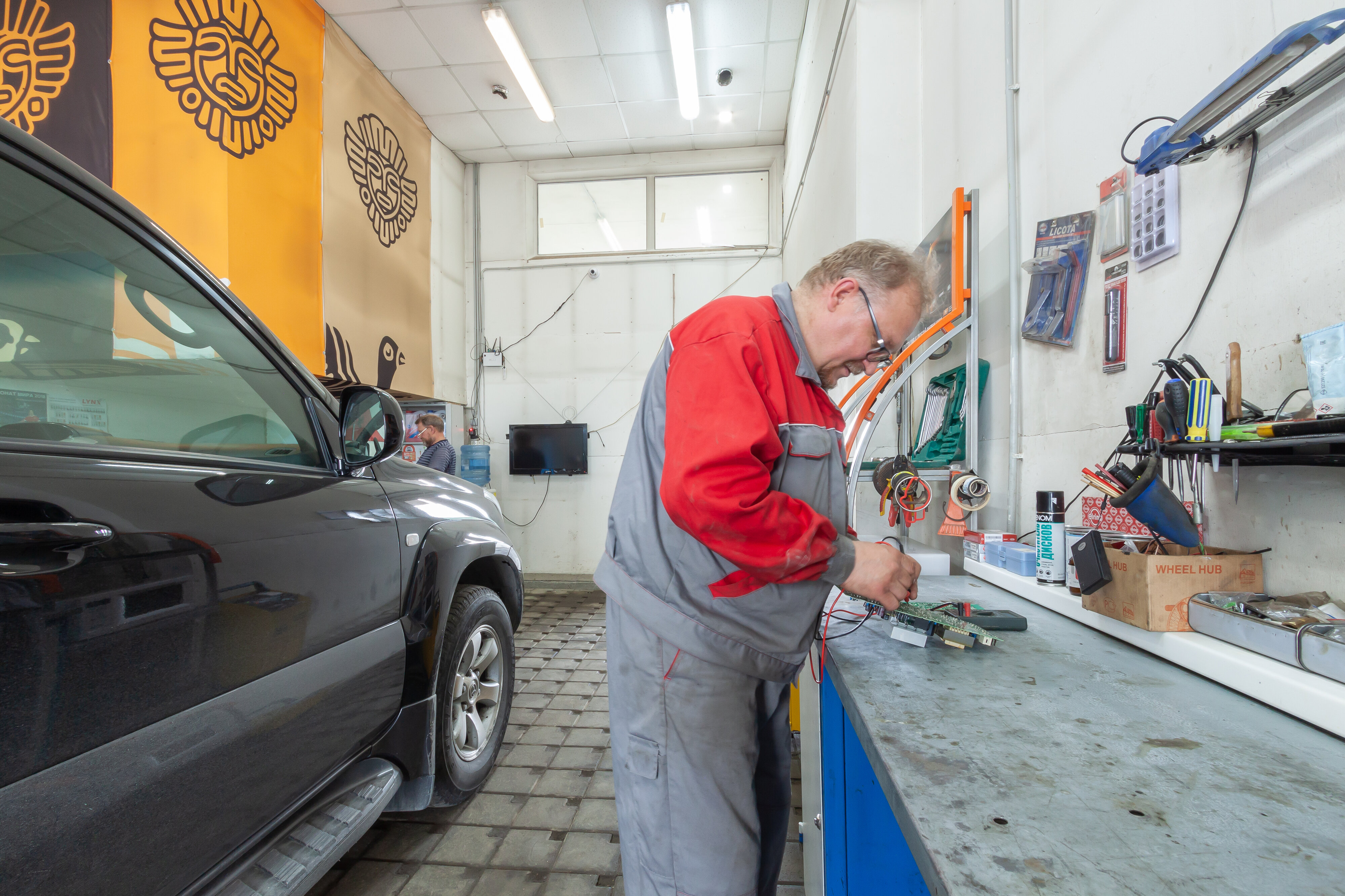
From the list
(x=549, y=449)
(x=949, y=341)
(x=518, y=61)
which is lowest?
(x=549, y=449)

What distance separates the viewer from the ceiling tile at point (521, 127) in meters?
5.48

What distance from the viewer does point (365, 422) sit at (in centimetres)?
153

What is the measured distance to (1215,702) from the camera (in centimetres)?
89

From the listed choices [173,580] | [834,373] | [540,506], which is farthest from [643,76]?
[173,580]

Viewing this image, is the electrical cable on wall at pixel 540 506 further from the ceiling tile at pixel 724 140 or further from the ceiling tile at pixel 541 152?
the ceiling tile at pixel 724 140

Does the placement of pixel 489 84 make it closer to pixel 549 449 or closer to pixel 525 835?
pixel 549 449

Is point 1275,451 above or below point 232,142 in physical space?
below

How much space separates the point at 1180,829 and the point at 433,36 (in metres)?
5.86

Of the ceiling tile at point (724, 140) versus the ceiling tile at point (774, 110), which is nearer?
the ceiling tile at point (774, 110)

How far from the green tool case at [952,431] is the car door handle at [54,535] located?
215cm

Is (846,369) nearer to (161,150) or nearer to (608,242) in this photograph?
(161,150)

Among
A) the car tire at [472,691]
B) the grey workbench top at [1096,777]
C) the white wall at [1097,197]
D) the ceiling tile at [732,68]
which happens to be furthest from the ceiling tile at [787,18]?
the grey workbench top at [1096,777]

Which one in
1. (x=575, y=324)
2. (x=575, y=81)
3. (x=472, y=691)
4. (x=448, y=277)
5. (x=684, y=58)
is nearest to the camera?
(x=472, y=691)

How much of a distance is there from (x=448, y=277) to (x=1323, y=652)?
651 centimetres
